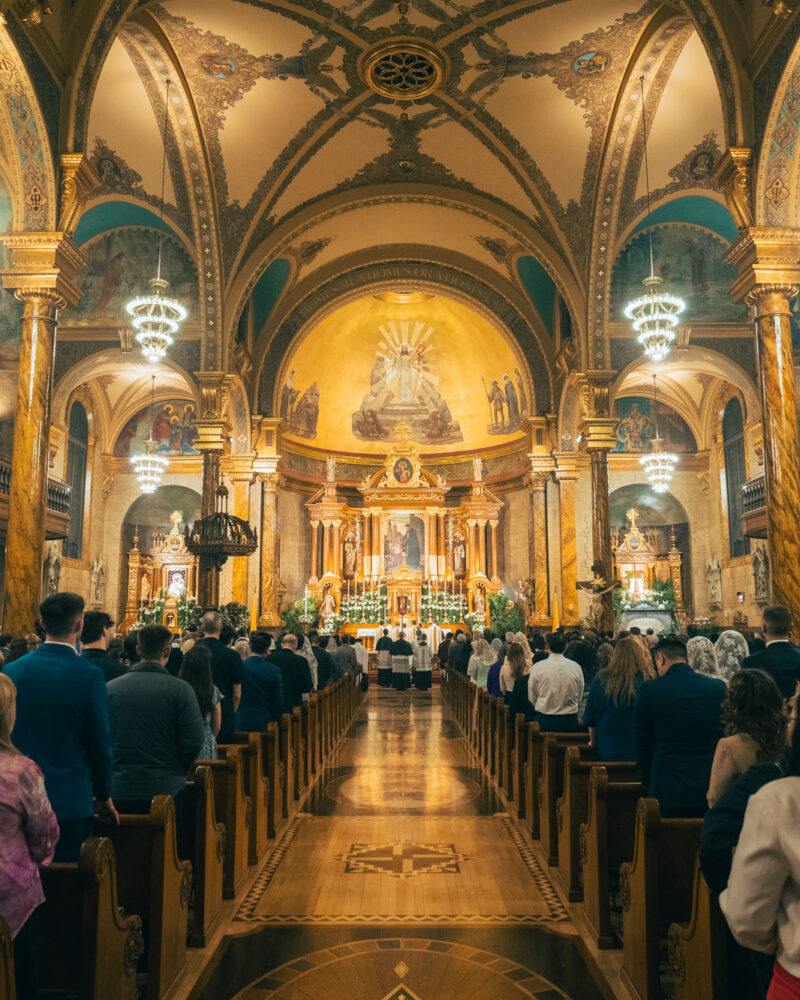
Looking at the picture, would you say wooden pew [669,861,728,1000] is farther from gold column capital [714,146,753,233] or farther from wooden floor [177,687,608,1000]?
gold column capital [714,146,753,233]

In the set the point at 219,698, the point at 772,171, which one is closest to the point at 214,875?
the point at 219,698

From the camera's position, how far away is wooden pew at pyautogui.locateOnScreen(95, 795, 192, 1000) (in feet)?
11.6

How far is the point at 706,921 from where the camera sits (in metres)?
2.91

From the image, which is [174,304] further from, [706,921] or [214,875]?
[706,921]

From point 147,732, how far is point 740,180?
8.90 m

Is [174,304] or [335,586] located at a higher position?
[174,304]

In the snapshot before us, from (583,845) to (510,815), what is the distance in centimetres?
265

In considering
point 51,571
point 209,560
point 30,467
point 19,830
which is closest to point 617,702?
point 19,830

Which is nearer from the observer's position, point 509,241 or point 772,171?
point 772,171

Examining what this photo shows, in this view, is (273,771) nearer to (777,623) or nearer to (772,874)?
(777,623)

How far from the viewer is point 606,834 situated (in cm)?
440

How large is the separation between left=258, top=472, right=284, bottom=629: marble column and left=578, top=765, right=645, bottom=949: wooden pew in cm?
1838

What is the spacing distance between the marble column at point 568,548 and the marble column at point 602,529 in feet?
13.6

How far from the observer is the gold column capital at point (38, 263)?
9.30 m
